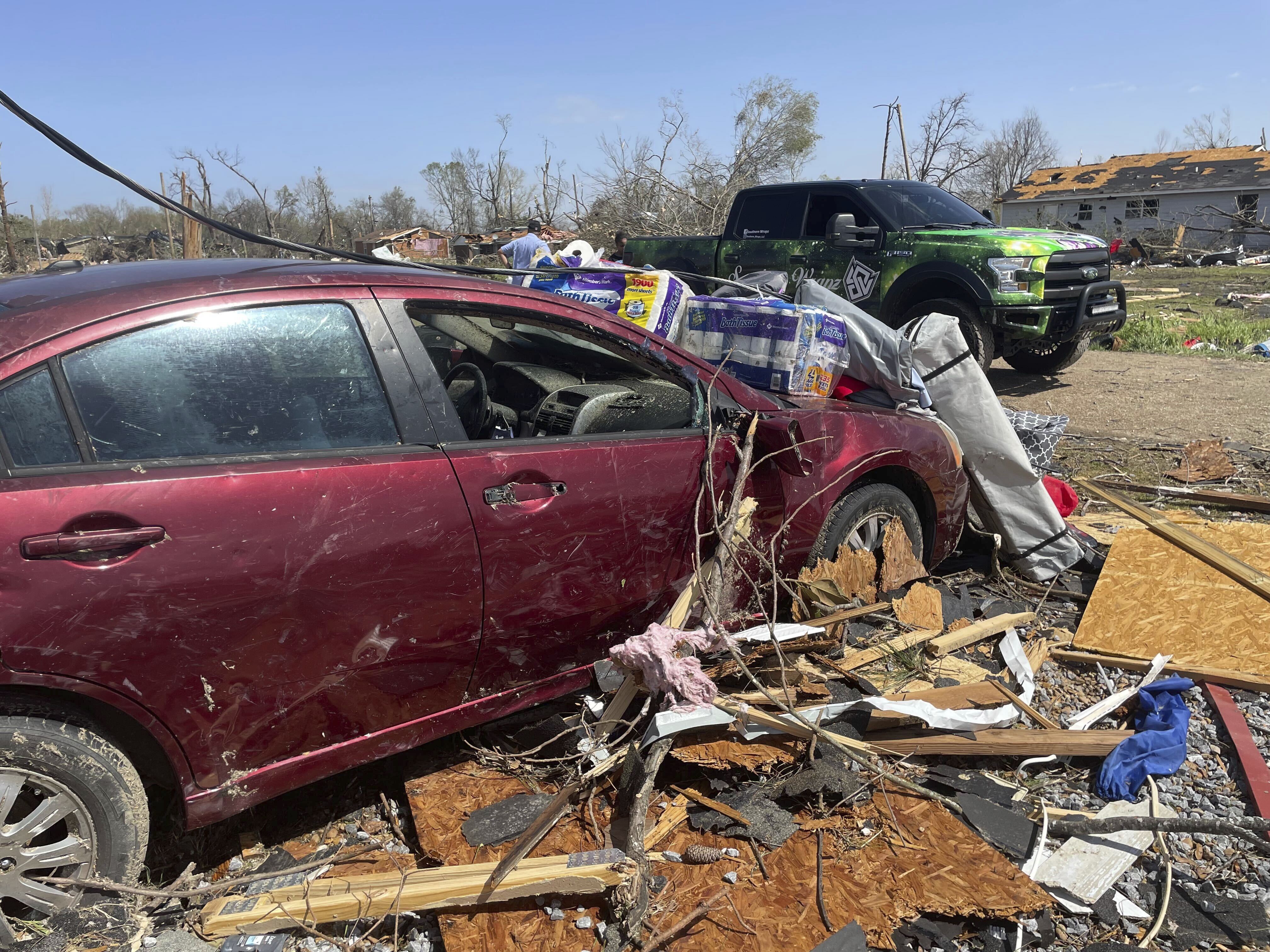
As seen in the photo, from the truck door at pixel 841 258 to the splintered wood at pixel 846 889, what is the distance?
744 centimetres

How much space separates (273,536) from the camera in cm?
224

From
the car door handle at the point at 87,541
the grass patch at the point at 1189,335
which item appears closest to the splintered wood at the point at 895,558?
the car door handle at the point at 87,541

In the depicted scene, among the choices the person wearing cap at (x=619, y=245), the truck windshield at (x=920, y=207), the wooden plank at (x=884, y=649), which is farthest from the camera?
the person wearing cap at (x=619, y=245)

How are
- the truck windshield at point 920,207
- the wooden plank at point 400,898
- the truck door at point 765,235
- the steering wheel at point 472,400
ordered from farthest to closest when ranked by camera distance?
the truck door at point 765,235 < the truck windshield at point 920,207 < the steering wheel at point 472,400 < the wooden plank at point 400,898

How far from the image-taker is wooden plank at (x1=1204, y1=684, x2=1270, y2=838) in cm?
303

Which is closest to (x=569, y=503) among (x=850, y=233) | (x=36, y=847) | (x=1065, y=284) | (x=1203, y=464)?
(x=36, y=847)

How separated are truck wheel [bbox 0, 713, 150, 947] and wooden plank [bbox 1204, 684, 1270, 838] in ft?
11.1

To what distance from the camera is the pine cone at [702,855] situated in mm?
2613

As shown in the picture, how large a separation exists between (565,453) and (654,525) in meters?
0.43

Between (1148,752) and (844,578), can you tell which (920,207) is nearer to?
(844,578)

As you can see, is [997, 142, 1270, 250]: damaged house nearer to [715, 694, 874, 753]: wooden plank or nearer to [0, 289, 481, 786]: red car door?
[715, 694, 874, 753]: wooden plank

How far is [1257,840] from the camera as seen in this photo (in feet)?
9.07

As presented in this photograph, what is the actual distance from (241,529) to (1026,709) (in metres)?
2.85

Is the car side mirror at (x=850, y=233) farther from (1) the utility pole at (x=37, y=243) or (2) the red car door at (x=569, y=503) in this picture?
(1) the utility pole at (x=37, y=243)
